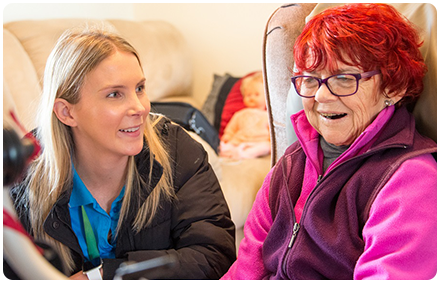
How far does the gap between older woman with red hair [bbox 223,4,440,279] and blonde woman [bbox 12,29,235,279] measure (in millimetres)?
228

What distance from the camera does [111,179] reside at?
129cm

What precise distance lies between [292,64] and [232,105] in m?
1.49

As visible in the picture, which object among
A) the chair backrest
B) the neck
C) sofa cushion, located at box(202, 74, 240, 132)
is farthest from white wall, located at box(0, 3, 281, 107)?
the neck

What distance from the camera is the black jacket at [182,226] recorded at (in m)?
1.18

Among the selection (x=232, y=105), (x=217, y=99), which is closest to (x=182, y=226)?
(x=232, y=105)

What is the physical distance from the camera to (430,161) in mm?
944

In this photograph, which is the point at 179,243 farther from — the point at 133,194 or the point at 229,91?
the point at 229,91

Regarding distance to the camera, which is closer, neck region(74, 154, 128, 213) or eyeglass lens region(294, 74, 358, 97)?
Result: eyeglass lens region(294, 74, 358, 97)

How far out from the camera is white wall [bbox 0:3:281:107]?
286cm

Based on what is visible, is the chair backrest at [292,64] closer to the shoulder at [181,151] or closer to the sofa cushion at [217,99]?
the shoulder at [181,151]

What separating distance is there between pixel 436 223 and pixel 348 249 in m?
0.17

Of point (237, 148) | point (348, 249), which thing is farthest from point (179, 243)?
point (237, 148)

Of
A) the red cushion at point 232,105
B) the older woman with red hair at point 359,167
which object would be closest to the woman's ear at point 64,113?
the older woman with red hair at point 359,167

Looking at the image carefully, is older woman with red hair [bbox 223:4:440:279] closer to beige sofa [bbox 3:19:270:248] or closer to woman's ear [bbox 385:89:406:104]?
woman's ear [bbox 385:89:406:104]
